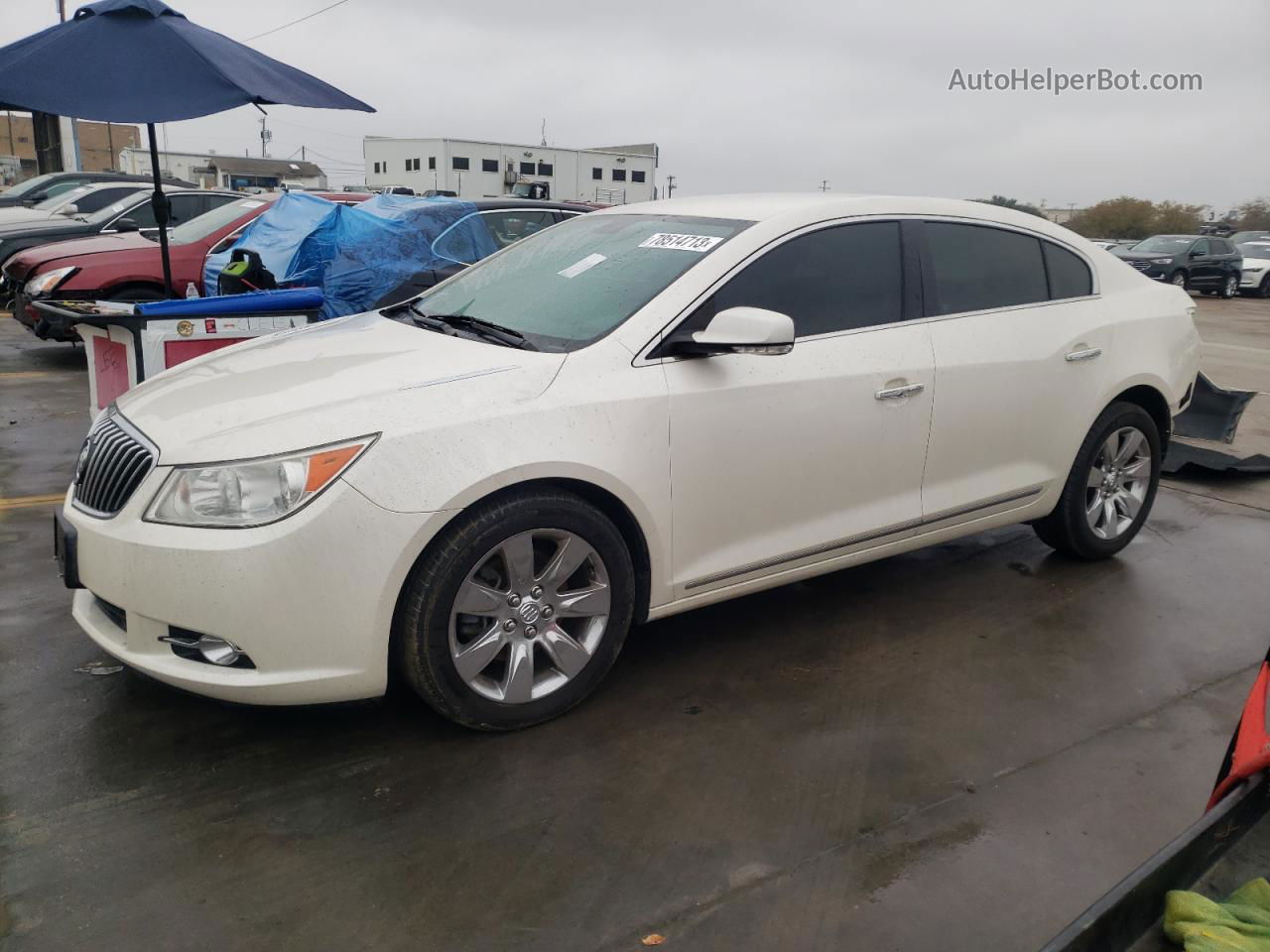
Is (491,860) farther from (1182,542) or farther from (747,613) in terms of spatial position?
(1182,542)

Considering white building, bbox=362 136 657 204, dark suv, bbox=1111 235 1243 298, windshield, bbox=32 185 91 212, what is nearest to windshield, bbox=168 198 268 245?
windshield, bbox=32 185 91 212

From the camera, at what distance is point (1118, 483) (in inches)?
184

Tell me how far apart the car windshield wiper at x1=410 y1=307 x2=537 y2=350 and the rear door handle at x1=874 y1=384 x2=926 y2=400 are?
130 cm

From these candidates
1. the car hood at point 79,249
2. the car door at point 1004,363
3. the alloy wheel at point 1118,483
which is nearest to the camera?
the car door at point 1004,363

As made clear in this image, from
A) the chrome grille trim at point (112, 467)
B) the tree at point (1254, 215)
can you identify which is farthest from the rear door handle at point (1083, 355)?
the tree at point (1254, 215)

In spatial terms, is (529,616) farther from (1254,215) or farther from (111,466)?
(1254,215)

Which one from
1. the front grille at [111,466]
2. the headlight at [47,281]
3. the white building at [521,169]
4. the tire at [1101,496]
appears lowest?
the tire at [1101,496]

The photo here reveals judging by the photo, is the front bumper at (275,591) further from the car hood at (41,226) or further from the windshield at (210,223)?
the car hood at (41,226)

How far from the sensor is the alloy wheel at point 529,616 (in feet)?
9.54

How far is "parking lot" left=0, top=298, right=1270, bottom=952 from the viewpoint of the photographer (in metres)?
2.34

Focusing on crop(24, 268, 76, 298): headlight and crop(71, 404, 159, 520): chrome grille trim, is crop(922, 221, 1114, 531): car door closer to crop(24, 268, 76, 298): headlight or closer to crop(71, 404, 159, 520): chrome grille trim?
crop(71, 404, 159, 520): chrome grille trim

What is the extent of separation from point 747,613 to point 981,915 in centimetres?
182

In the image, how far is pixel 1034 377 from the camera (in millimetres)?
4102

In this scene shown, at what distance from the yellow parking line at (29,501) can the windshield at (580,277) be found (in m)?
2.48
